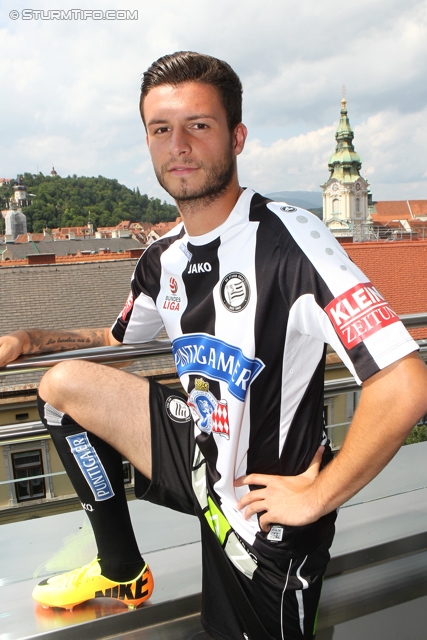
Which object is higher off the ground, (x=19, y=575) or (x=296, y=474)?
(x=296, y=474)

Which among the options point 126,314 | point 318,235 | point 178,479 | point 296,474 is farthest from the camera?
point 126,314

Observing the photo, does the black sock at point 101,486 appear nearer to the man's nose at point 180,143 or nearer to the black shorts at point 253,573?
the black shorts at point 253,573

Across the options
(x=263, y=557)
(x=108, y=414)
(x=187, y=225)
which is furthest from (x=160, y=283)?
(x=263, y=557)

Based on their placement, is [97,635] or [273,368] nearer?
[273,368]

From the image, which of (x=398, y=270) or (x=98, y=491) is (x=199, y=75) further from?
(x=398, y=270)

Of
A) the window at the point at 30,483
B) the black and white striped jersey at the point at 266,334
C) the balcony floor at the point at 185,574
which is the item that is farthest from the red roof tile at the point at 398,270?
the black and white striped jersey at the point at 266,334

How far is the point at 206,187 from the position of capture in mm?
1217

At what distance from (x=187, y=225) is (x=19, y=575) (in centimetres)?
110

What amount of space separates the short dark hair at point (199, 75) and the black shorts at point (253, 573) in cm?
71

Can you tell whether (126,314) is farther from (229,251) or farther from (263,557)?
(263,557)

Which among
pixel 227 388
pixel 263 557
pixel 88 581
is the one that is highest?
pixel 227 388

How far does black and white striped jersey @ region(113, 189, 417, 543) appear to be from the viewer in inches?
40.8

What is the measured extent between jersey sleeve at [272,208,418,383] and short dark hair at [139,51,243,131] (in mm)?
353

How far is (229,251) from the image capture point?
1.21 m
